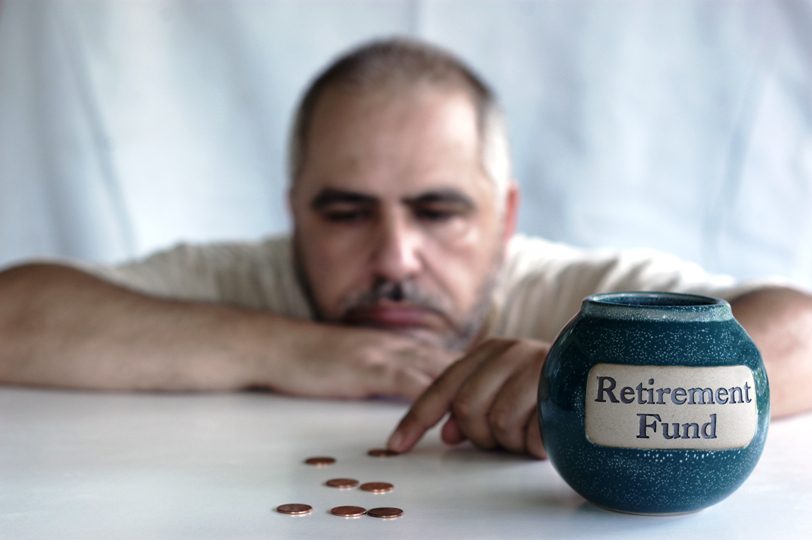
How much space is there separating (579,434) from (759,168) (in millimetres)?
2006

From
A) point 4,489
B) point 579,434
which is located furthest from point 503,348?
point 4,489

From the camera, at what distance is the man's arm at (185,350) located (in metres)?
1.47

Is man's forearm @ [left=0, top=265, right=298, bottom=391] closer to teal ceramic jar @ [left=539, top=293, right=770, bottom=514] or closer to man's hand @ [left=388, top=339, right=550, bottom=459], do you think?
man's hand @ [left=388, top=339, right=550, bottom=459]

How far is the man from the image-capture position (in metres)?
1.49

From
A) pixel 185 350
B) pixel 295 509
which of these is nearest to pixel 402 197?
pixel 185 350

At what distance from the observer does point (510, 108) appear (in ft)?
9.18

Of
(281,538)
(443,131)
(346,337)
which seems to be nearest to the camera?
(281,538)

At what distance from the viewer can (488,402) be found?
1.07 m

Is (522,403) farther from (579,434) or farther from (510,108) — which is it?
(510,108)

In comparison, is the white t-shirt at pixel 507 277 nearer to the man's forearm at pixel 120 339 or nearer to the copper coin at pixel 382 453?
the man's forearm at pixel 120 339

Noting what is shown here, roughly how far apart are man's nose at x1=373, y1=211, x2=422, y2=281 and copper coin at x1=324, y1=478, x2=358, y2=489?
80 centimetres

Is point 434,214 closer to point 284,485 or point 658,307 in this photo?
point 284,485

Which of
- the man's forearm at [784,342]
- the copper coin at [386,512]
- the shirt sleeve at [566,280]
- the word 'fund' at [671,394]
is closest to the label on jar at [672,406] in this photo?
the word 'fund' at [671,394]

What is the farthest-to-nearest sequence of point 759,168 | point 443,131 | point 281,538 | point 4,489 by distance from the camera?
1. point 759,168
2. point 443,131
3. point 4,489
4. point 281,538
